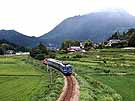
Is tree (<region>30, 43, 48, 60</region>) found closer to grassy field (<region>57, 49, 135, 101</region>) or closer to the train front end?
grassy field (<region>57, 49, 135, 101</region>)

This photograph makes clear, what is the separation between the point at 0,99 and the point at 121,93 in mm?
12738

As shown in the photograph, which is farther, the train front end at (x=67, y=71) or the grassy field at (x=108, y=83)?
the train front end at (x=67, y=71)

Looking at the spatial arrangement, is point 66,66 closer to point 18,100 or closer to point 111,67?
point 111,67

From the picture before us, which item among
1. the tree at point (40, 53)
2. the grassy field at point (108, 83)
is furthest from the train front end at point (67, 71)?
the tree at point (40, 53)

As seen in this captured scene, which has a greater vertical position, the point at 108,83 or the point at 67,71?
the point at 67,71

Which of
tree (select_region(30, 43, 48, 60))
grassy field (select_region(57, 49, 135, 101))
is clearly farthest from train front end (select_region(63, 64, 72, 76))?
tree (select_region(30, 43, 48, 60))

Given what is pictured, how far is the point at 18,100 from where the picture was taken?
3164cm

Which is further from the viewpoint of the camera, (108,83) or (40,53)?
(40,53)

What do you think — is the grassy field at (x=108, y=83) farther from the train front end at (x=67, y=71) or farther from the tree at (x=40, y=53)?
the tree at (x=40, y=53)

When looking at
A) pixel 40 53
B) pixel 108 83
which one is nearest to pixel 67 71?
pixel 108 83

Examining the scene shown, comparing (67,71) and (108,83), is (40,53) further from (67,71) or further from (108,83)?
(108,83)

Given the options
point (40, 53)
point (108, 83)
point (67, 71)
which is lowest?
point (108, 83)

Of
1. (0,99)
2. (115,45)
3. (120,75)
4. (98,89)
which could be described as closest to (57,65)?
(120,75)

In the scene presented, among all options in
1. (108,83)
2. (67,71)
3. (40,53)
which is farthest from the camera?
(40,53)
